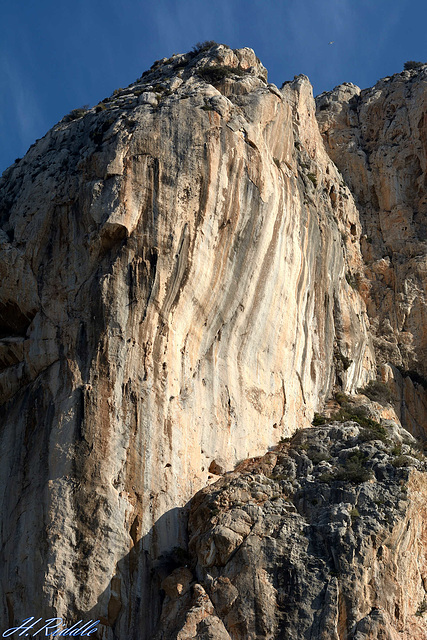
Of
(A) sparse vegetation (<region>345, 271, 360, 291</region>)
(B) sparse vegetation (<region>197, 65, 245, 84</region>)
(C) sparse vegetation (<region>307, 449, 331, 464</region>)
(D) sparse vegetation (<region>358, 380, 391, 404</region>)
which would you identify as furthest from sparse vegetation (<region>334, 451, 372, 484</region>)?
(B) sparse vegetation (<region>197, 65, 245, 84</region>)

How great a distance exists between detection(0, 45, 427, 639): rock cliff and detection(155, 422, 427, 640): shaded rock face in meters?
0.08

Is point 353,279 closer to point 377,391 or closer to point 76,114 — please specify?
point 377,391

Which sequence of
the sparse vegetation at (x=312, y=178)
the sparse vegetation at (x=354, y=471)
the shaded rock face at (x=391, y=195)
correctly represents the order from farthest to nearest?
1. the shaded rock face at (x=391, y=195)
2. the sparse vegetation at (x=312, y=178)
3. the sparse vegetation at (x=354, y=471)

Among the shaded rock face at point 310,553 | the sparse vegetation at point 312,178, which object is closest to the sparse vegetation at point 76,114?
the sparse vegetation at point 312,178

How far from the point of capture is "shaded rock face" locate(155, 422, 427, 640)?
17047 millimetres

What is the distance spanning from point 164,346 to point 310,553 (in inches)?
250

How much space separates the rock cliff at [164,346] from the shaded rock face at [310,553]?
0.26 ft

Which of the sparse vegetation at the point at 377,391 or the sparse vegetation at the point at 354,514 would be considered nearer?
the sparse vegetation at the point at 354,514

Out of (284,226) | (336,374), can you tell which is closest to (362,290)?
(336,374)

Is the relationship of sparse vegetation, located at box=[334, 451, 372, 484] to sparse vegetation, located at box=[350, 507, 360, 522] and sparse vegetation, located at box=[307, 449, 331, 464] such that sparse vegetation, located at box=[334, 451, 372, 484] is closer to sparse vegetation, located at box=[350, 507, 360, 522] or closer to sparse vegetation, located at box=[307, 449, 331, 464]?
sparse vegetation, located at box=[307, 449, 331, 464]

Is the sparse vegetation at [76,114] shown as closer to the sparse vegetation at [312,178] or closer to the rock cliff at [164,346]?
the rock cliff at [164,346]

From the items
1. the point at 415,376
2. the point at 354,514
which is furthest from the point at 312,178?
the point at 354,514

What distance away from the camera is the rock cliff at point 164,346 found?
18.3 m

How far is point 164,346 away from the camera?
21031mm
